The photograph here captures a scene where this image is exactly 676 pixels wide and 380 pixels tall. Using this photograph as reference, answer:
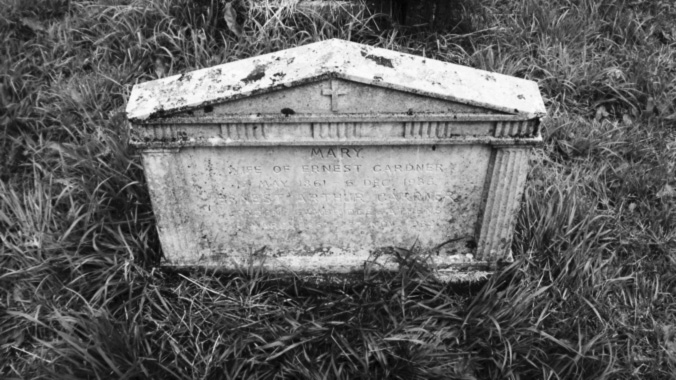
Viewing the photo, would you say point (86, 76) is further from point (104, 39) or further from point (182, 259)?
point (182, 259)

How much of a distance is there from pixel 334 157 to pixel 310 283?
750 millimetres

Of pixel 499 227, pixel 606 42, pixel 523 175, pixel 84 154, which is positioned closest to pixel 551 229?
pixel 499 227

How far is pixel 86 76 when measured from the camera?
13.0 feet

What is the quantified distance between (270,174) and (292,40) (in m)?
1.60

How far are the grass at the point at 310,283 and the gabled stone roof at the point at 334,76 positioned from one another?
3.07 feet

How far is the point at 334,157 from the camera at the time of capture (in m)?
2.74

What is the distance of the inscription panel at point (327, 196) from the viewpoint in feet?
8.94

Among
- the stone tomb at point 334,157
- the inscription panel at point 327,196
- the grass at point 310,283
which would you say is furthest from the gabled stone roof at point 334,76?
the grass at point 310,283

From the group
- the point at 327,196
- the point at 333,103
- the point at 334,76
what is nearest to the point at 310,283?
the point at 327,196

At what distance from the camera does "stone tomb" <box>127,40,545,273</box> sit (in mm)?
2473

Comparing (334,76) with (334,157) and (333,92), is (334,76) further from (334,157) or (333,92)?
(334,157)

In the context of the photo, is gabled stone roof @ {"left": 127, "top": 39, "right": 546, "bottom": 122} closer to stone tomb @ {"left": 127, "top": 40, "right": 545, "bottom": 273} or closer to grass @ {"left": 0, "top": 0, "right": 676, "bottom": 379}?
stone tomb @ {"left": 127, "top": 40, "right": 545, "bottom": 273}

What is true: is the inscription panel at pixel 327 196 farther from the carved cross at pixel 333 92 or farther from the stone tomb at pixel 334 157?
the carved cross at pixel 333 92

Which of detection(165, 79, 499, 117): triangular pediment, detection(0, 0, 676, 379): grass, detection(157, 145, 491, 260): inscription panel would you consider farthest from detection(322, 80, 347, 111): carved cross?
detection(0, 0, 676, 379): grass
